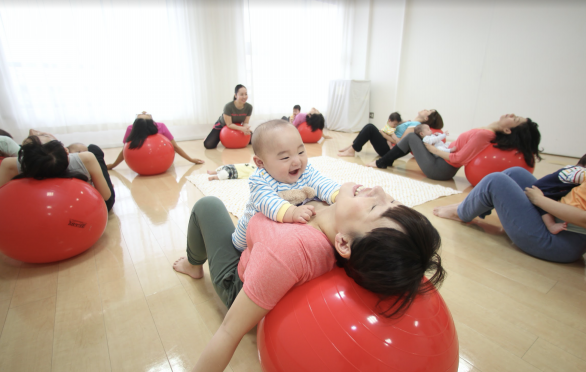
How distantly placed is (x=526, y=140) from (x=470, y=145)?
41 centimetres

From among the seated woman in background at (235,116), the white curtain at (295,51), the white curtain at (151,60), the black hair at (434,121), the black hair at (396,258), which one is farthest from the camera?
the white curtain at (295,51)

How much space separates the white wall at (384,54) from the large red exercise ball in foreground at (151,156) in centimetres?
466

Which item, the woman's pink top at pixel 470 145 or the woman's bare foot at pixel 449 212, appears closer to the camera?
the woman's bare foot at pixel 449 212

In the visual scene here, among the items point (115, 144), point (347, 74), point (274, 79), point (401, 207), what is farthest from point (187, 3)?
point (401, 207)

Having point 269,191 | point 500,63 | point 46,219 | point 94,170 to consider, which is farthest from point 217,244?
point 500,63

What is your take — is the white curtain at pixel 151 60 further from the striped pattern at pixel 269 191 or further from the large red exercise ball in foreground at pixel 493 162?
the striped pattern at pixel 269 191

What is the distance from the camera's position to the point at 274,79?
18.8 feet

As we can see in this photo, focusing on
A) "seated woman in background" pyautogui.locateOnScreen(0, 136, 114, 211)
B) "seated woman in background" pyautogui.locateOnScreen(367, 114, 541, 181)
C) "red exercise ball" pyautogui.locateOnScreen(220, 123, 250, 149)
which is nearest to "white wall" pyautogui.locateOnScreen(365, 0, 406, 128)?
"seated woman in background" pyautogui.locateOnScreen(367, 114, 541, 181)

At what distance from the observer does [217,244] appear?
1115 mm

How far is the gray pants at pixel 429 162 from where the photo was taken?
9.76 ft

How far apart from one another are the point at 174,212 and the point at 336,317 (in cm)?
189

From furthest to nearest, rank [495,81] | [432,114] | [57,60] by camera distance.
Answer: [495,81]
[57,60]
[432,114]

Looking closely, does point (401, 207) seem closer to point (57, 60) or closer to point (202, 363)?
point (202, 363)

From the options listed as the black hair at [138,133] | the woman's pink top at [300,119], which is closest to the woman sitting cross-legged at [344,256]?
the black hair at [138,133]
